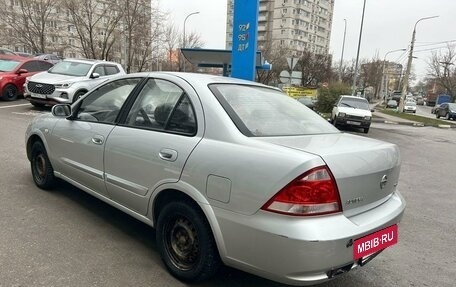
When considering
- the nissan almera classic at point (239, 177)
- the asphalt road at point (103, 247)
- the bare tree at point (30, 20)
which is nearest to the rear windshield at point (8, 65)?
the asphalt road at point (103, 247)

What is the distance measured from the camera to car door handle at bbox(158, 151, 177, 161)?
2.85 m

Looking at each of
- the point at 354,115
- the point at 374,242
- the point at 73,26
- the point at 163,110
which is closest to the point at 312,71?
the point at 73,26

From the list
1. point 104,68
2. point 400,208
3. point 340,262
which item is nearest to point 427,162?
point 400,208

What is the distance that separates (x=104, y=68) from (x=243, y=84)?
1095 centimetres

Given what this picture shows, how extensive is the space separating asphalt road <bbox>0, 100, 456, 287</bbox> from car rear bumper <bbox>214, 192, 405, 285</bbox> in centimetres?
61

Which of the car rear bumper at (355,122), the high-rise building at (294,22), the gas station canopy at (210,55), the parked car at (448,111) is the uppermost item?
the high-rise building at (294,22)

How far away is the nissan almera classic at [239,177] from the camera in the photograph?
2.28 metres

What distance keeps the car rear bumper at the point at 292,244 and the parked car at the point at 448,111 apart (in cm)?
3808

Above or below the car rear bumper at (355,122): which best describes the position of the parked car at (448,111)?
below

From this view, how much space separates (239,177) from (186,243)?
0.81 m

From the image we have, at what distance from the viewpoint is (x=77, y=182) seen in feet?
13.4

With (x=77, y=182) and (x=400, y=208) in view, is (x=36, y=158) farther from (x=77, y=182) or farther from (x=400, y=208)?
(x=400, y=208)

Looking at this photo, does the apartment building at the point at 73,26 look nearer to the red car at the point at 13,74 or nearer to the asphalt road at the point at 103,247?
the red car at the point at 13,74

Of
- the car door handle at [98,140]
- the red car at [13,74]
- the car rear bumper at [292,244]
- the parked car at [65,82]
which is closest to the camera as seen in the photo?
the car rear bumper at [292,244]
